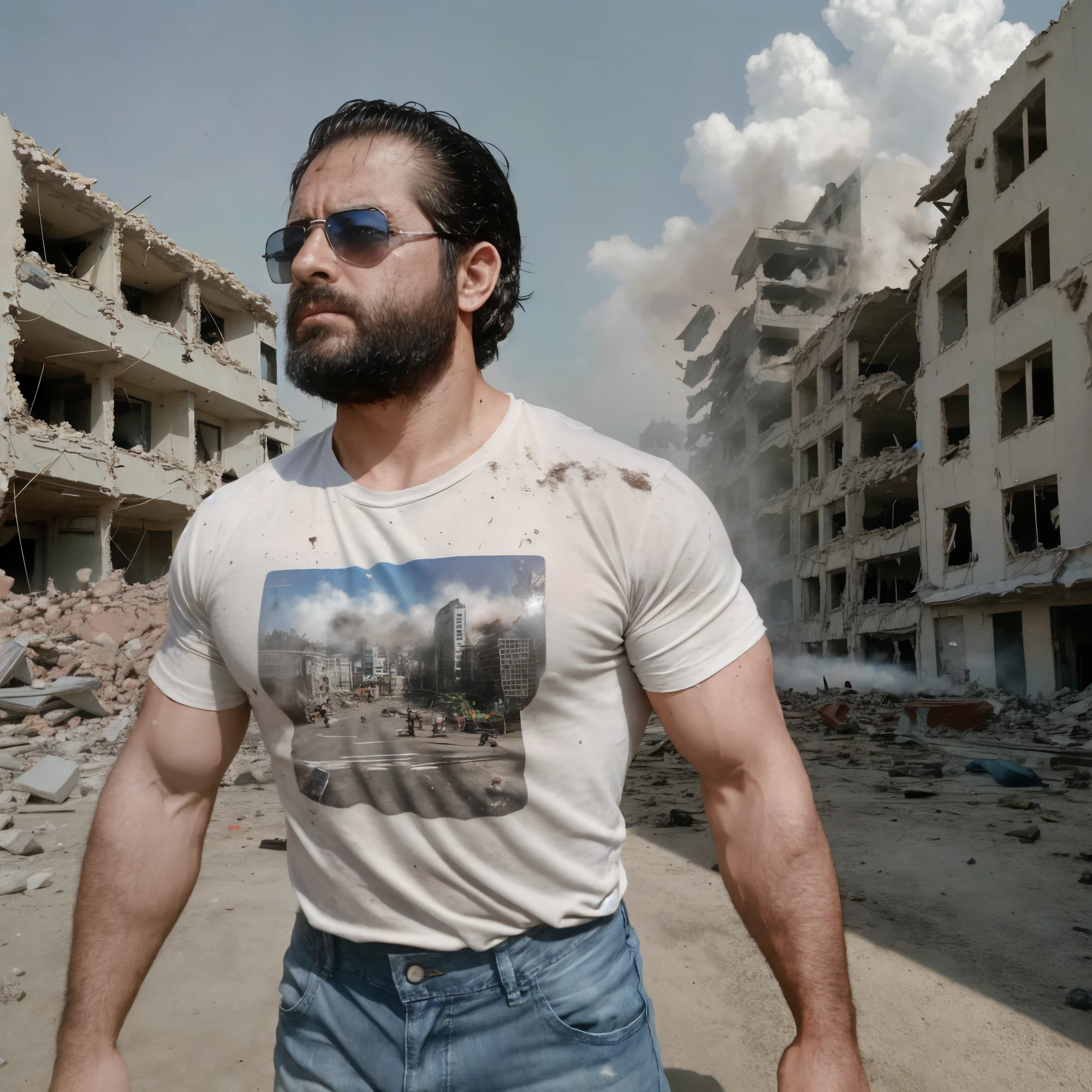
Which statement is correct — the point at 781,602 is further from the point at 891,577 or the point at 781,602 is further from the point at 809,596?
the point at 891,577

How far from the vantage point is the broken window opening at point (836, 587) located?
31219 mm

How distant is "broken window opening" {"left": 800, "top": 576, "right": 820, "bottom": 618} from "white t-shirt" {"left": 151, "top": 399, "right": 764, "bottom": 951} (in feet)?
110

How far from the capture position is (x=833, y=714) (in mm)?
14414

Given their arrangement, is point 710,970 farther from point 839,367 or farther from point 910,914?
point 839,367

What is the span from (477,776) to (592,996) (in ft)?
1.36

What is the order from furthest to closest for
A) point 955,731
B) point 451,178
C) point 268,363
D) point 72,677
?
1. point 268,363
2. point 955,731
3. point 72,677
4. point 451,178

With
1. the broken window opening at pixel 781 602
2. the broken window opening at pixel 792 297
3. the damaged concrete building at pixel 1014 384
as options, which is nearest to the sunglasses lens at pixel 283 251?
the damaged concrete building at pixel 1014 384

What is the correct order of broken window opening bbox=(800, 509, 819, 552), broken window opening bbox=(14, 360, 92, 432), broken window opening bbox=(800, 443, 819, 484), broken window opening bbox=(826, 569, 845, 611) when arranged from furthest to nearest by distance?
A: broken window opening bbox=(800, 443, 819, 484), broken window opening bbox=(800, 509, 819, 552), broken window opening bbox=(826, 569, 845, 611), broken window opening bbox=(14, 360, 92, 432)

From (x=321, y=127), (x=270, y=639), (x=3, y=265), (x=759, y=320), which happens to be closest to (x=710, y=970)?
(x=270, y=639)

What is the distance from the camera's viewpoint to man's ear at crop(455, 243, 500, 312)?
6.02 feet

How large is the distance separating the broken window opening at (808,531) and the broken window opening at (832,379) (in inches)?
191

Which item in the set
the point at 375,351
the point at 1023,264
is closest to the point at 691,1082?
the point at 375,351

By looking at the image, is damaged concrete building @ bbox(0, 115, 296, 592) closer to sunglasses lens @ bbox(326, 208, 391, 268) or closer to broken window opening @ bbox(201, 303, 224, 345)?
broken window opening @ bbox(201, 303, 224, 345)

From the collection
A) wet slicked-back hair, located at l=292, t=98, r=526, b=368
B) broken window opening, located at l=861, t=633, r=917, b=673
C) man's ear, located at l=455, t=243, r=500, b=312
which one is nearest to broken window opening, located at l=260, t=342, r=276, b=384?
broken window opening, located at l=861, t=633, r=917, b=673
